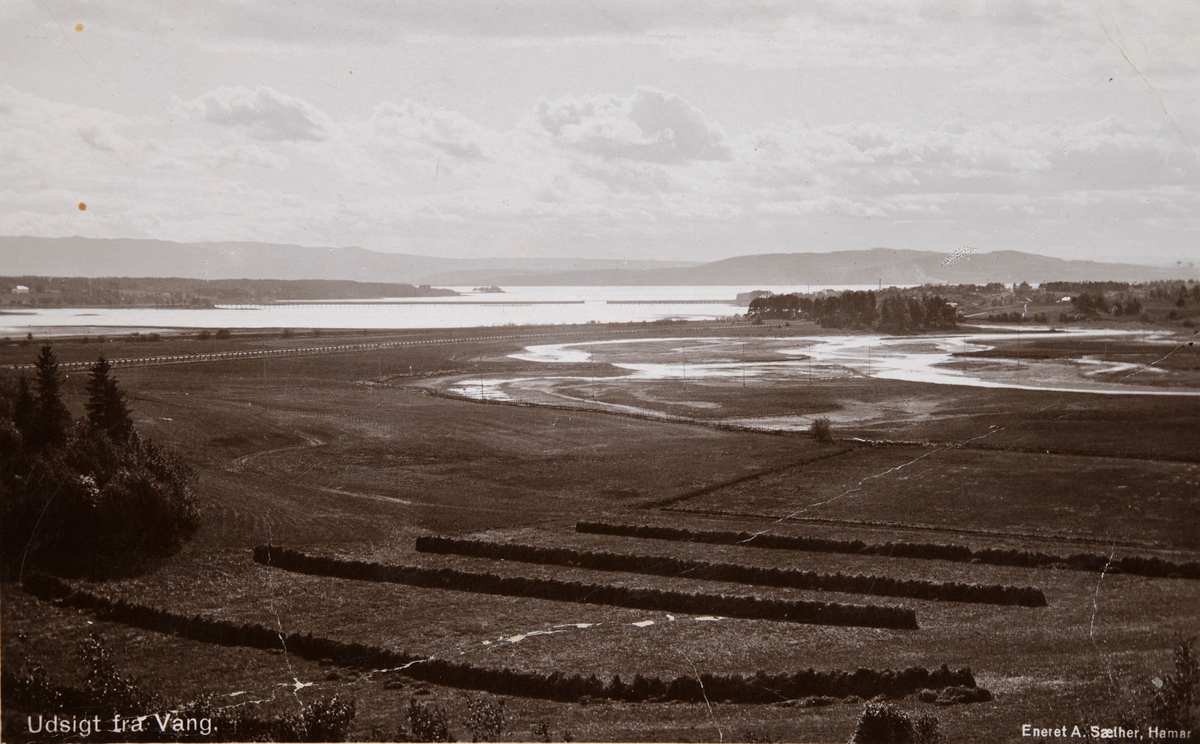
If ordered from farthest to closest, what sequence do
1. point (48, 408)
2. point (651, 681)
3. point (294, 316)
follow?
point (294, 316) < point (48, 408) < point (651, 681)

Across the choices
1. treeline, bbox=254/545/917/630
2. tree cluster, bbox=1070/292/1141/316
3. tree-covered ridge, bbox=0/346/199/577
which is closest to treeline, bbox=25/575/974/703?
treeline, bbox=254/545/917/630

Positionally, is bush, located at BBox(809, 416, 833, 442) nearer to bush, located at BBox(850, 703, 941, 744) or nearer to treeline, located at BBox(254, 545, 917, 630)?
treeline, located at BBox(254, 545, 917, 630)

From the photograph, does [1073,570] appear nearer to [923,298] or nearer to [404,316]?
[923,298]

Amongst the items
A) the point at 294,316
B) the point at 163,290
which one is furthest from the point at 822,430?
the point at 163,290

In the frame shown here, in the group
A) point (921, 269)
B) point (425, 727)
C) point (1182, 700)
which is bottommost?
point (425, 727)

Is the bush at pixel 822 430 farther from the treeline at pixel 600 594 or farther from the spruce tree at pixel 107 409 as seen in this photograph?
the spruce tree at pixel 107 409

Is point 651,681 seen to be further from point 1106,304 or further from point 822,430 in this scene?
point 1106,304

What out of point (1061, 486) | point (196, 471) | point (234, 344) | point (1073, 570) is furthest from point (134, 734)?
point (1061, 486)
